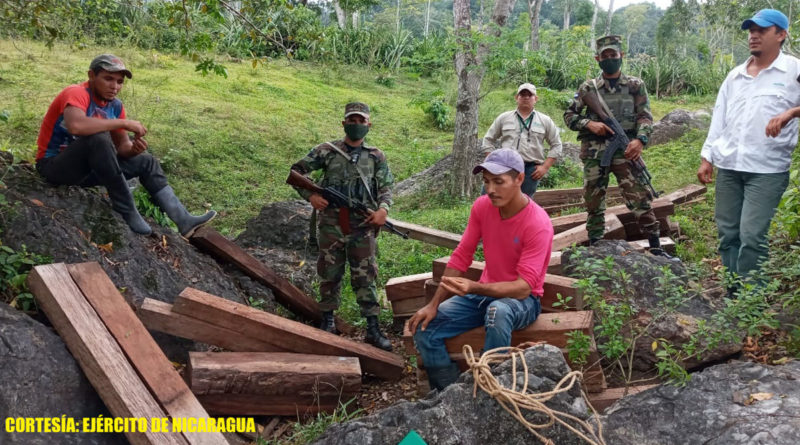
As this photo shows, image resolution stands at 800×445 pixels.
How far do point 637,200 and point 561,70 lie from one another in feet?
42.9

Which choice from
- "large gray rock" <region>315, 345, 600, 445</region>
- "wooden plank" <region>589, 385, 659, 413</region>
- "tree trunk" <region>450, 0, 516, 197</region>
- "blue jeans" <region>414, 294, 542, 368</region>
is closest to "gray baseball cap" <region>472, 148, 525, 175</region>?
"blue jeans" <region>414, 294, 542, 368</region>

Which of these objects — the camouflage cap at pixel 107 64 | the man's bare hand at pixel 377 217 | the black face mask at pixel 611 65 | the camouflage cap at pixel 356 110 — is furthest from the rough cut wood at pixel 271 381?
the black face mask at pixel 611 65

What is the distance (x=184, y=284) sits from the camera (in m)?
5.07

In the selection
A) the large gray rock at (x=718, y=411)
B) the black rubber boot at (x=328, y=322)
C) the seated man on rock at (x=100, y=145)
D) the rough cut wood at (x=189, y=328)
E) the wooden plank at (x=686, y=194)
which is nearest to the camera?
the large gray rock at (x=718, y=411)

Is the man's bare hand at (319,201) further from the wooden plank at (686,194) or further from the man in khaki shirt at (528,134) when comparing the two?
the wooden plank at (686,194)

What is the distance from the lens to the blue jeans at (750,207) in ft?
15.0

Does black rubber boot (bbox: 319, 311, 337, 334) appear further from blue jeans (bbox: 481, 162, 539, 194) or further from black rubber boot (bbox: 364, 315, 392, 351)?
blue jeans (bbox: 481, 162, 539, 194)

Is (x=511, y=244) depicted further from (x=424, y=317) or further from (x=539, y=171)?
(x=539, y=171)

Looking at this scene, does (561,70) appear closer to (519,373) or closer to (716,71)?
(716,71)

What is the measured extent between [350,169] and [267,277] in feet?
4.13

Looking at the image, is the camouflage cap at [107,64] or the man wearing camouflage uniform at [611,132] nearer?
the camouflage cap at [107,64]

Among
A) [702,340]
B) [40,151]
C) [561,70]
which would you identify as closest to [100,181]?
[40,151]

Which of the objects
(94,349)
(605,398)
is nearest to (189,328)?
(94,349)

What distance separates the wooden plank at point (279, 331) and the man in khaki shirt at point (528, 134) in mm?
2605
